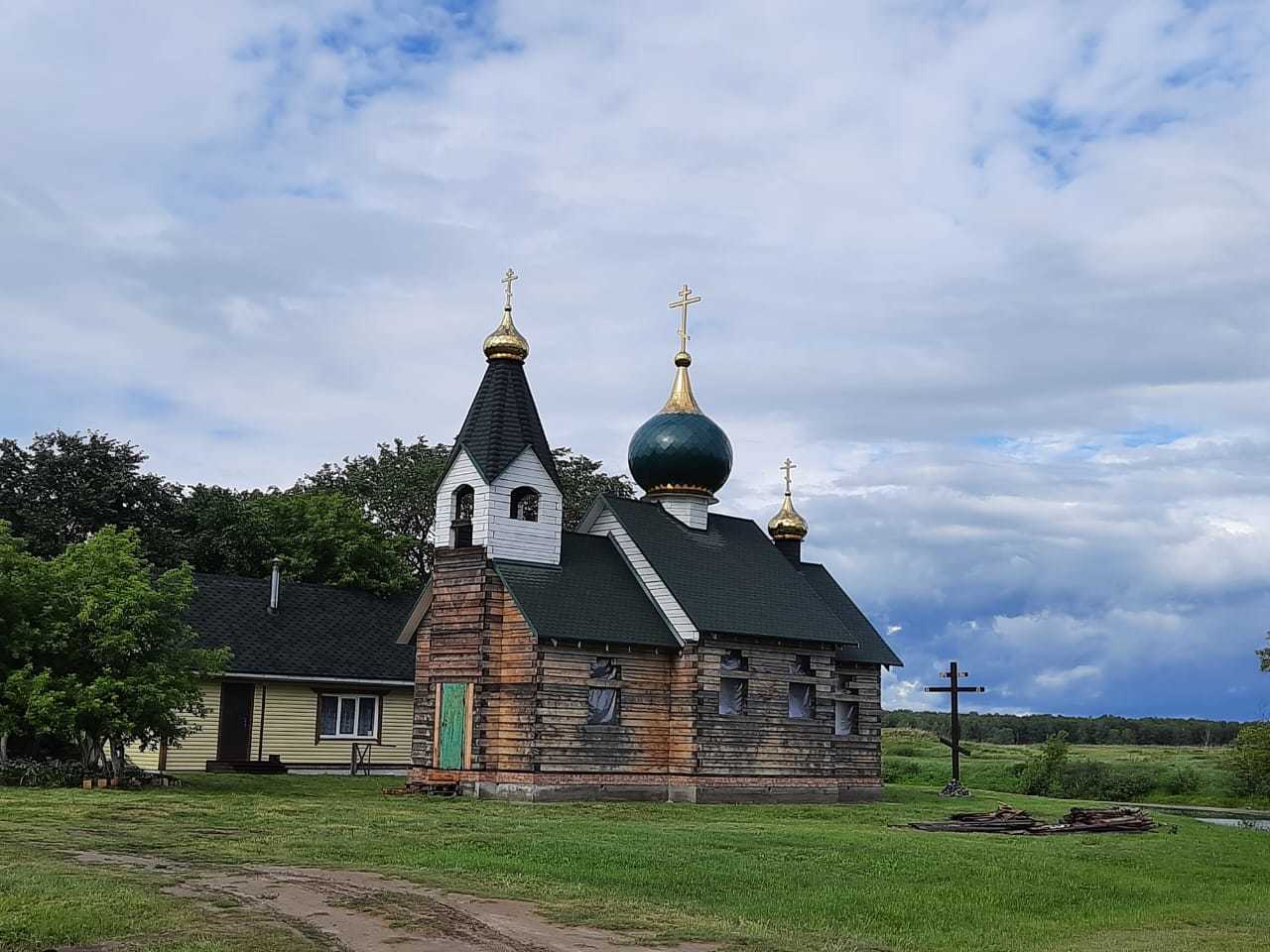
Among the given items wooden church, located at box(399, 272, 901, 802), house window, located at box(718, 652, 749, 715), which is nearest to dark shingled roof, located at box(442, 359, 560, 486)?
wooden church, located at box(399, 272, 901, 802)

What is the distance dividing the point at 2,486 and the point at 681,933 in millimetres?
40107

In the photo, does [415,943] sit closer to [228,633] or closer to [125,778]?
[125,778]

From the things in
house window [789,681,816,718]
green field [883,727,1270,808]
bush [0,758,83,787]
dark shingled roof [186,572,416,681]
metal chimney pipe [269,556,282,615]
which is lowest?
green field [883,727,1270,808]

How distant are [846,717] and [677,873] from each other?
21.1m

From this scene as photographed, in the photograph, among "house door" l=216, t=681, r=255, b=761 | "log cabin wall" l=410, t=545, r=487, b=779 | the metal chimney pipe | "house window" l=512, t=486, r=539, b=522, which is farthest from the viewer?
the metal chimney pipe

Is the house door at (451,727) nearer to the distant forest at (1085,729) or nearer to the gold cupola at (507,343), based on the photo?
the gold cupola at (507,343)

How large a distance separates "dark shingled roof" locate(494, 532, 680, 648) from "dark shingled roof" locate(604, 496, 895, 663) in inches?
30.3

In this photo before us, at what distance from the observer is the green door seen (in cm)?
3019

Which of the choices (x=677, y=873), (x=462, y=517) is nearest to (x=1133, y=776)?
(x=462, y=517)

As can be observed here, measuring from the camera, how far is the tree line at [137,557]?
26781mm

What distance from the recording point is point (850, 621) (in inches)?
1554

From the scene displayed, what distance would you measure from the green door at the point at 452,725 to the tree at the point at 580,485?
83.8 ft

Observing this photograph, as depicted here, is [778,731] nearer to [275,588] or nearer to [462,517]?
[462,517]

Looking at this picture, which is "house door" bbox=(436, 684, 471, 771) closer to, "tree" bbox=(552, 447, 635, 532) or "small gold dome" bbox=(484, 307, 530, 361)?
"small gold dome" bbox=(484, 307, 530, 361)
